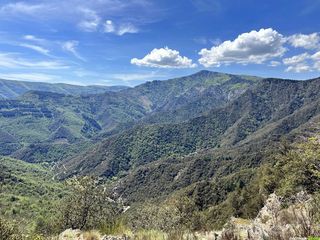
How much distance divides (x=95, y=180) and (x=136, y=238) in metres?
41.9

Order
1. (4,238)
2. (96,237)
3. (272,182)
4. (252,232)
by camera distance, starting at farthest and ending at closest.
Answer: (272,182) < (96,237) < (4,238) < (252,232)

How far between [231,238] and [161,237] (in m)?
3.06

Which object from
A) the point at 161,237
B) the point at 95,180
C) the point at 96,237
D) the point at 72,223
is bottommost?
the point at 72,223

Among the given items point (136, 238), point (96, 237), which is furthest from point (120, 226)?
point (136, 238)

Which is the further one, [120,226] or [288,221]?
[120,226]

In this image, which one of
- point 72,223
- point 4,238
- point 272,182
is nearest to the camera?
point 4,238

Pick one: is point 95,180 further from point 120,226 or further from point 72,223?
point 120,226

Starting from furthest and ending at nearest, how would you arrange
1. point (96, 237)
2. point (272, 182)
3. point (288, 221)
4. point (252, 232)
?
point (272, 182) < point (96, 237) < point (288, 221) < point (252, 232)

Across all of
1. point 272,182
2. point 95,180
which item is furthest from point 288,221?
point 272,182

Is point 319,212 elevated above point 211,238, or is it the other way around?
point 319,212

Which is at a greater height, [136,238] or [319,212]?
[319,212]

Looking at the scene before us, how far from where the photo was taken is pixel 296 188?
56562 mm

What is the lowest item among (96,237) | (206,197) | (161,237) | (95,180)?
(206,197)

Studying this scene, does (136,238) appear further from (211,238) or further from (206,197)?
(206,197)
